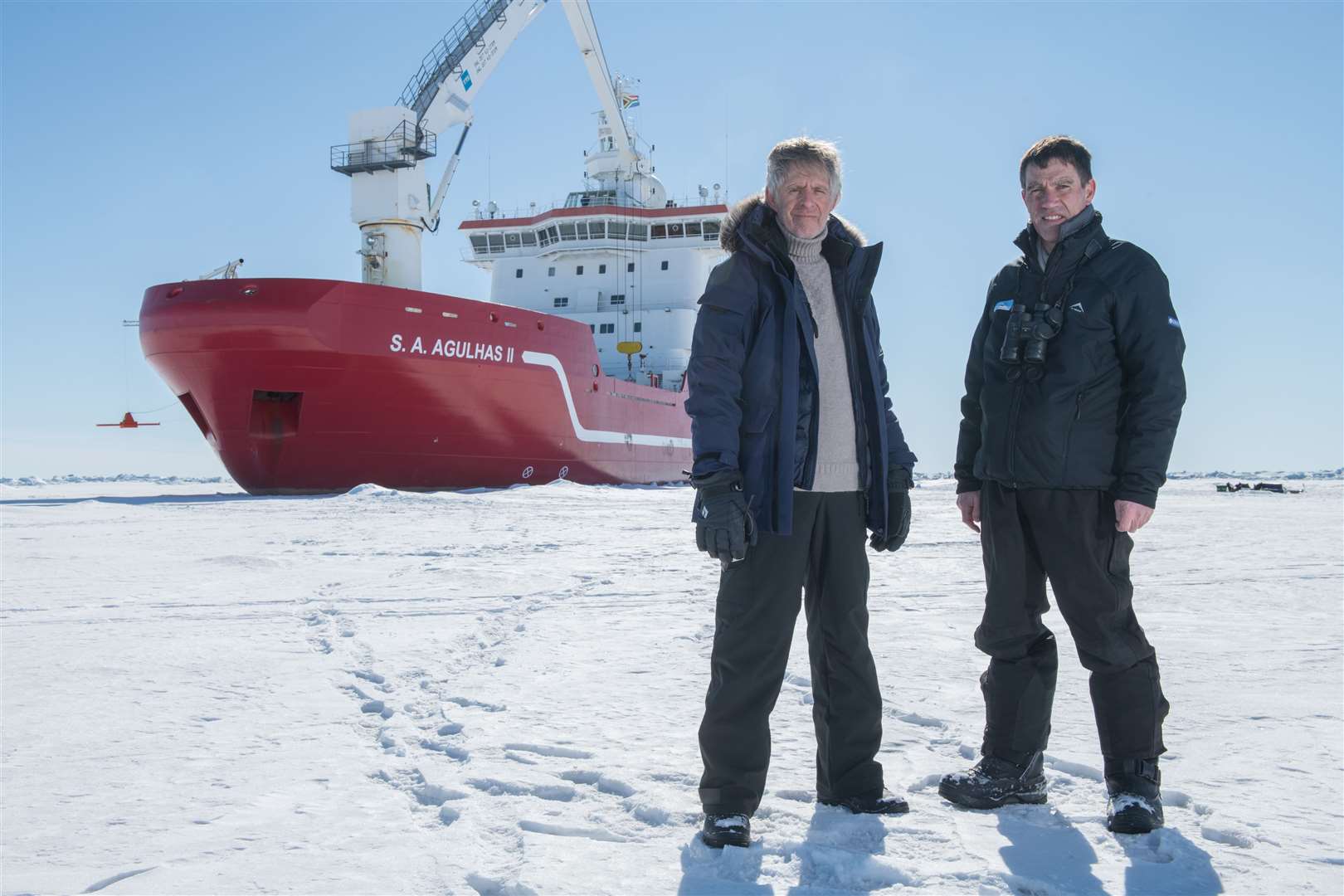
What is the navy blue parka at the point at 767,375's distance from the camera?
1771mm

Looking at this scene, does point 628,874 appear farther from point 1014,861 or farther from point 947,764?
point 947,764

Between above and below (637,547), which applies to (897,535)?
above

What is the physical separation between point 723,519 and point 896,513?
1.57 feet

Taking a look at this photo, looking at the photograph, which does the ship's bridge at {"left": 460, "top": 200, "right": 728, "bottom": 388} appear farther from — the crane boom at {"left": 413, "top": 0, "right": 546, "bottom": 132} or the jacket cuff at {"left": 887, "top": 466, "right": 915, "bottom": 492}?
the jacket cuff at {"left": 887, "top": 466, "right": 915, "bottom": 492}

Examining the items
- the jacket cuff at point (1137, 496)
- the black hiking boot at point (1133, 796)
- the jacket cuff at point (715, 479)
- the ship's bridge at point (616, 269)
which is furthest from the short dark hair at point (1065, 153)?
the ship's bridge at point (616, 269)

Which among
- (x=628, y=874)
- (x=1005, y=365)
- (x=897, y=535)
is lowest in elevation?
(x=628, y=874)

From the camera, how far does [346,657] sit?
2.90 m

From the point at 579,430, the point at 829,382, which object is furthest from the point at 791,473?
the point at 579,430

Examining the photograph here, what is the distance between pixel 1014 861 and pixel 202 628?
119 inches

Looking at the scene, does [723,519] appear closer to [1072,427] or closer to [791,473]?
[791,473]

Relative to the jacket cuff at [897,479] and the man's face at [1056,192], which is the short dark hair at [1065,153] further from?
the jacket cuff at [897,479]

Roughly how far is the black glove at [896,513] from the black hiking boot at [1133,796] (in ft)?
2.07

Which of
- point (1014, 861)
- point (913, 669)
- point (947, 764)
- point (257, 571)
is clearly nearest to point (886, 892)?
point (1014, 861)

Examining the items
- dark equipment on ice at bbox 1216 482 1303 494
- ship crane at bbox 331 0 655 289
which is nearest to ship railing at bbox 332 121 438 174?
ship crane at bbox 331 0 655 289
